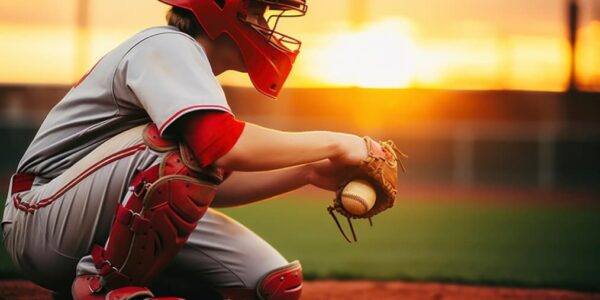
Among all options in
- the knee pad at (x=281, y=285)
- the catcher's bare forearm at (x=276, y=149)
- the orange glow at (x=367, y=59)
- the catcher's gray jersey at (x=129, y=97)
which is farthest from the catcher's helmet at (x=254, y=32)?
the orange glow at (x=367, y=59)

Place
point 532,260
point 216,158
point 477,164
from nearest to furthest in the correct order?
point 216,158 → point 532,260 → point 477,164

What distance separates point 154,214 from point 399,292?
2.50 m

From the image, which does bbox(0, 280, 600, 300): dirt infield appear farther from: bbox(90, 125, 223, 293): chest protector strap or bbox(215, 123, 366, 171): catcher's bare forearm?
bbox(215, 123, 366, 171): catcher's bare forearm

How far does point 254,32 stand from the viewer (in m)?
3.04

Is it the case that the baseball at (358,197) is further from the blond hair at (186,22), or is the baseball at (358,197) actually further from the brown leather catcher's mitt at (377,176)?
the blond hair at (186,22)

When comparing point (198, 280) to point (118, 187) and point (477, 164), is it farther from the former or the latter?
point (477, 164)

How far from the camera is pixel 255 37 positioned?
3.04 meters

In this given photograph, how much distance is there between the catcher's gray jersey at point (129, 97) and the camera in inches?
106

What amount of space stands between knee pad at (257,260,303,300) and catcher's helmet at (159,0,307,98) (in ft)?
2.16

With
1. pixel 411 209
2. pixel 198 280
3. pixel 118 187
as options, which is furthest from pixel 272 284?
pixel 411 209

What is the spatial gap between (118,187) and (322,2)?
17.5 m

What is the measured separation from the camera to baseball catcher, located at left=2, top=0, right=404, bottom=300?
272 cm

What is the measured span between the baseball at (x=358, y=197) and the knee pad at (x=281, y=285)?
16.5 inches

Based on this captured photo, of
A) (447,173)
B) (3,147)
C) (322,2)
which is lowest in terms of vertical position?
(447,173)
